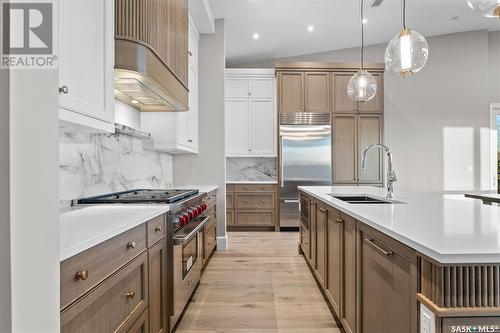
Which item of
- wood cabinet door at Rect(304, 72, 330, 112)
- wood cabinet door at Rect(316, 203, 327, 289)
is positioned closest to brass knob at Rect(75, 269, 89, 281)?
wood cabinet door at Rect(316, 203, 327, 289)

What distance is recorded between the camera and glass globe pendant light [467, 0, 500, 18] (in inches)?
74.8

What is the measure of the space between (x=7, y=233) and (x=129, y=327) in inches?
39.1

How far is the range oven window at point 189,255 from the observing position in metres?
2.36

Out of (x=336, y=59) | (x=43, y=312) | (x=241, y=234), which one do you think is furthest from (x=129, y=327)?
(x=336, y=59)

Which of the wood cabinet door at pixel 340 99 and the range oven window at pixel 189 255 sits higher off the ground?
the wood cabinet door at pixel 340 99

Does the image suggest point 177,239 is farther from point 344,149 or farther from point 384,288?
point 344,149

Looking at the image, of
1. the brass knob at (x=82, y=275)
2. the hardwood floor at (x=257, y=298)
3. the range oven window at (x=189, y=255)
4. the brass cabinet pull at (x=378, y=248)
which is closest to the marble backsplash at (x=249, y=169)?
the hardwood floor at (x=257, y=298)

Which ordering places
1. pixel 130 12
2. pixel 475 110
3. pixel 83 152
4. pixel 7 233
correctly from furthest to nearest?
pixel 475 110 < pixel 83 152 < pixel 130 12 < pixel 7 233

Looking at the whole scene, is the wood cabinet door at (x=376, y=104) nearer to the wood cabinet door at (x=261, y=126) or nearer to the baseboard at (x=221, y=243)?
the wood cabinet door at (x=261, y=126)

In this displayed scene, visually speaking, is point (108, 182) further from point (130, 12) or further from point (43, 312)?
point (43, 312)

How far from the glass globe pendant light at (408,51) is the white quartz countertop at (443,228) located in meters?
1.30

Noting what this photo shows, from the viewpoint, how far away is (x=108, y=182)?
2438 mm

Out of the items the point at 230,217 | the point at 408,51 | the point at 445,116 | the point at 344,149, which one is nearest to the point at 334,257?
the point at 408,51

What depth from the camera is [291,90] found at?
18.4ft
